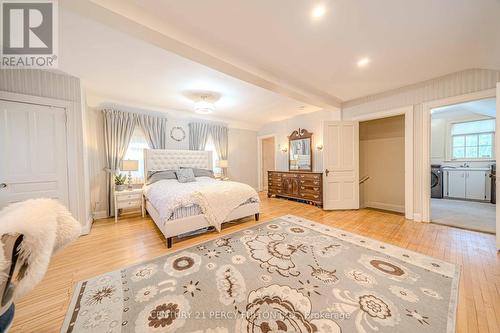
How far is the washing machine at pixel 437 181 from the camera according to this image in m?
5.56

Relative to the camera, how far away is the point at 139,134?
14.8 ft

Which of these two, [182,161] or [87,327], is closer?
[87,327]

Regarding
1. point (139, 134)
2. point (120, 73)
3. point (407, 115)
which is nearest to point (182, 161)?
point (139, 134)

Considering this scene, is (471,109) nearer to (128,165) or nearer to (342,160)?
(342,160)

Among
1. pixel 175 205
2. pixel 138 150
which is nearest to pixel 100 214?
pixel 138 150

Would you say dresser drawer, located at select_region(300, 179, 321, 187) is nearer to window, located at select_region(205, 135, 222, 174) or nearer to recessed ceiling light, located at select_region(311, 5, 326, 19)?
window, located at select_region(205, 135, 222, 174)

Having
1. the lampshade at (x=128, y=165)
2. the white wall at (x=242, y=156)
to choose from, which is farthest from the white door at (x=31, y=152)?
the white wall at (x=242, y=156)

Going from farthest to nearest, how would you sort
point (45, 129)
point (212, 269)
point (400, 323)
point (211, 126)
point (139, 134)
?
point (211, 126)
point (139, 134)
point (45, 129)
point (212, 269)
point (400, 323)

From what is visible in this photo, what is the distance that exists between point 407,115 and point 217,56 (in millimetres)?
3834

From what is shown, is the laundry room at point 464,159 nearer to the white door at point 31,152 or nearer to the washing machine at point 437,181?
the washing machine at point 437,181

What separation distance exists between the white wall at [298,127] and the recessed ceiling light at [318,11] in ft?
10.7

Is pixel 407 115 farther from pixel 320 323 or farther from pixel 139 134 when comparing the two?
pixel 139 134

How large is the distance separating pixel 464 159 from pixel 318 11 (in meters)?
6.98

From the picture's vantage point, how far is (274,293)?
1613mm
